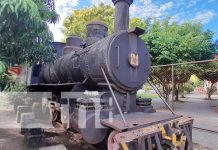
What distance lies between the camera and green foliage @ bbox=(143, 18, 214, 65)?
40.0ft

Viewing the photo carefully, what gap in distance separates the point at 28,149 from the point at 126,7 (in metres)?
3.97

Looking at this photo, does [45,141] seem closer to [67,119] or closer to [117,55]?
[67,119]

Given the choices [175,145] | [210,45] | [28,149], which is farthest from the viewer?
[210,45]

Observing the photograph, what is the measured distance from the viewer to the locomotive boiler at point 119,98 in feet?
13.1

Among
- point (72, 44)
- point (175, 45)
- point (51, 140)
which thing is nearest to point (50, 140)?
point (51, 140)

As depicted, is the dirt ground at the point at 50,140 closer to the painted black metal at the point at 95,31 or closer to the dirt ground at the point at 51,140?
the dirt ground at the point at 51,140

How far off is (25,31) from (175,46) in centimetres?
988

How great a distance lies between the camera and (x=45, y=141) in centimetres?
632

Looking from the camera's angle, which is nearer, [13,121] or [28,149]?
[28,149]

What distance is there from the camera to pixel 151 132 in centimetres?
399

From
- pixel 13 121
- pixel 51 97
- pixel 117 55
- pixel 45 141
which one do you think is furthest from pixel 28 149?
pixel 13 121

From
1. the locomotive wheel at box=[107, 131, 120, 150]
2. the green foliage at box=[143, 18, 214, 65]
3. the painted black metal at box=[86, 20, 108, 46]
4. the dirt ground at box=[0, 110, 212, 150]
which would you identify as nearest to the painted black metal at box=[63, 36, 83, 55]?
the painted black metal at box=[86, 20, 108, 46]

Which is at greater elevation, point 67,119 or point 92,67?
point 92,67

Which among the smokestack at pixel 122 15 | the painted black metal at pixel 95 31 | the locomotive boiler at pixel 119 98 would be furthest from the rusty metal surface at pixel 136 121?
the painted black metal at pixel 95 31
